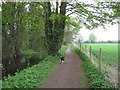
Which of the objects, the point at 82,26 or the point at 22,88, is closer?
the point at 22,88

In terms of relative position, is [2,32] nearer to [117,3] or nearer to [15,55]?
[15,55]

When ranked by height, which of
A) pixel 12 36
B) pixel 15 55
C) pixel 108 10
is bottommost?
pixel 15 55

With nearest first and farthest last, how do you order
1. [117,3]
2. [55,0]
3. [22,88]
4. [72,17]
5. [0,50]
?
1. [22,88]
2. [117,3]
3. [72,17]
4. [55,0]
5. [0,50]

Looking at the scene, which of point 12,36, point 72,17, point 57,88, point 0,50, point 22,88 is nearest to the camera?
point 22,88

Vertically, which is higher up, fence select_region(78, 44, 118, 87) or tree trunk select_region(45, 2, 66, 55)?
tree trunk select_region(45, 2, 66, 55)

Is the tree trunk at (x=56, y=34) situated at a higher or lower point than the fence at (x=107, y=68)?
higher

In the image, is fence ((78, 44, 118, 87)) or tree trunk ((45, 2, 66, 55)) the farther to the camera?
tree trunk ((45, 2, 66, 55))

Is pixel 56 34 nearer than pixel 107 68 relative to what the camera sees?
No

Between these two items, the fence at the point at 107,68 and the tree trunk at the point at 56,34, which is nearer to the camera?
the fence at the point at 107,68

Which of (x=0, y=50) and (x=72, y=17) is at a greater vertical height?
(x=72, y=17)

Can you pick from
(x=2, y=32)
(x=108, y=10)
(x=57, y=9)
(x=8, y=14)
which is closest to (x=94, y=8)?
(x=108, y=10)

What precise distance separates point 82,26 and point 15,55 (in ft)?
61.3

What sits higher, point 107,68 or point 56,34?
point 56,34

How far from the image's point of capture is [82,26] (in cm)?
3419
